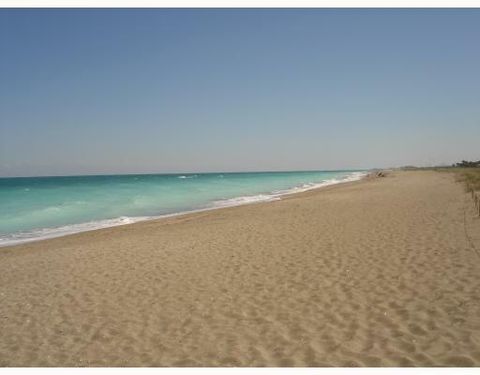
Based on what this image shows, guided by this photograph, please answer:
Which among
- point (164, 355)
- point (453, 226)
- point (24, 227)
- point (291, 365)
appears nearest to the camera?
point (291, 365)

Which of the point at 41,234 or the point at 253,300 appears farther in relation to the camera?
the point at 41,234

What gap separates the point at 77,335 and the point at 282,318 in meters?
2.96

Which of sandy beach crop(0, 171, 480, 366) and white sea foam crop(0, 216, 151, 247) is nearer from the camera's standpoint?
sandy beach crop(0, 171, 480, 366)

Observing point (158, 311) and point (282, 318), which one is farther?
point (158, 311)

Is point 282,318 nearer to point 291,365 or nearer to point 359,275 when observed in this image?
point 291,365

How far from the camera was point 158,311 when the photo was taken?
641 centimetres

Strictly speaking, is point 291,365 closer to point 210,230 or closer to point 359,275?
point 359,275

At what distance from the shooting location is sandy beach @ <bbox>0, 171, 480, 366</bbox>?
487 cm

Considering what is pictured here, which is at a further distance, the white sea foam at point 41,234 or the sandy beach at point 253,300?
the white sea foam at point 41,234

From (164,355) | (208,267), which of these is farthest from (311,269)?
(164,355)

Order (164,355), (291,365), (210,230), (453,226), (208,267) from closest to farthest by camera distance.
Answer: (291,365)
(164,355)
(208,267)
(453,226)
(210,230)

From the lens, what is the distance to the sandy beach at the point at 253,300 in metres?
4.87

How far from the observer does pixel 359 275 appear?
301 inches

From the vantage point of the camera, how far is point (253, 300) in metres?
6.63
